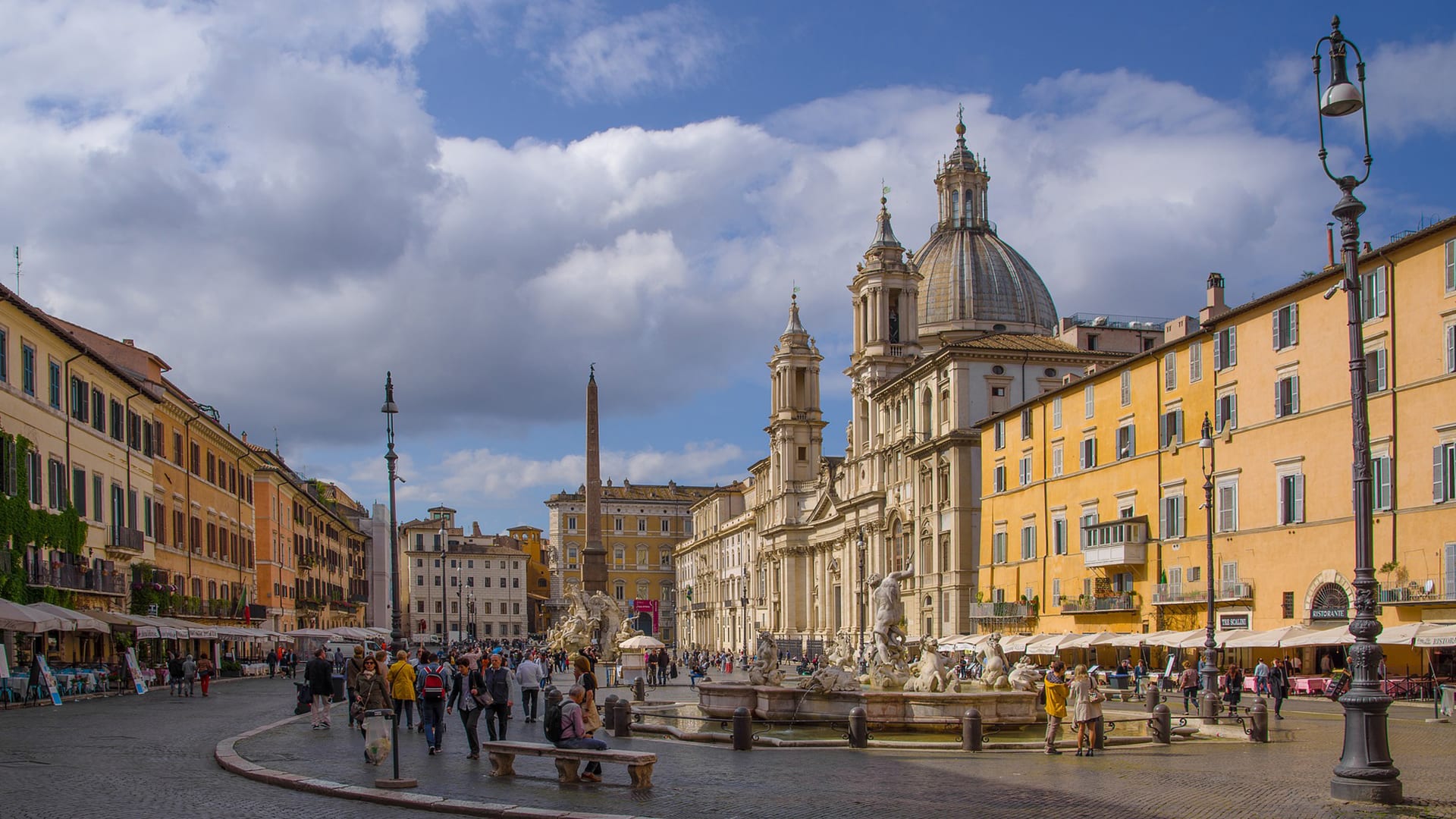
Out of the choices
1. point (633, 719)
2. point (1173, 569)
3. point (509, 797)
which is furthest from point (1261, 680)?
point (509, 797)

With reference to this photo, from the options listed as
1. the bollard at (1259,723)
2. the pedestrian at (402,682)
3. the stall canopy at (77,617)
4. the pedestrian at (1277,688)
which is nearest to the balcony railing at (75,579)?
the stall canopy at (77,617)

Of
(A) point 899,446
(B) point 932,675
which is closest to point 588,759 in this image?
(B) point 932,675

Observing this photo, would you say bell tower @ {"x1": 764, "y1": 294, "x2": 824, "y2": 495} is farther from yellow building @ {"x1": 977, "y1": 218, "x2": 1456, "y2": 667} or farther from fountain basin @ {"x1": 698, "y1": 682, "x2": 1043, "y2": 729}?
fountain basin @ {"x1": 698, "y1": 682, "x2": 1043, "y2": 729}

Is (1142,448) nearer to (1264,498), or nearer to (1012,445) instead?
(1264,498)

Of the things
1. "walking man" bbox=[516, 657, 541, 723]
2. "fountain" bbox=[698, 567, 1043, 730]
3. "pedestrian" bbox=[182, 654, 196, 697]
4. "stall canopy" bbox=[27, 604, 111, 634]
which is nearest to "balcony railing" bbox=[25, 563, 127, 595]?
"stall canopy" bbox=[27, 604, 111, 634]

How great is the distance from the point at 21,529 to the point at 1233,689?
27.7 meters


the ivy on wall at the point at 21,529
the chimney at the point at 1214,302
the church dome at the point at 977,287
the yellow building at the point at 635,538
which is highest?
the church dome at the point at 977,287

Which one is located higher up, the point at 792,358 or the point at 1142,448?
the point at 792,358

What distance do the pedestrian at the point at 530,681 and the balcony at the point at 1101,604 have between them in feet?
97.3

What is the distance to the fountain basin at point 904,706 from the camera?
82.2ft

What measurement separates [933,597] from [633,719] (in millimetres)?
44948

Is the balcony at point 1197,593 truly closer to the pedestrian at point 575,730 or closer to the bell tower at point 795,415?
the pedestrian at point 575,730

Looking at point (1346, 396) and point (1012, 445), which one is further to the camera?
point (1012, 445)

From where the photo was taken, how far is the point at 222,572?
5534cm
